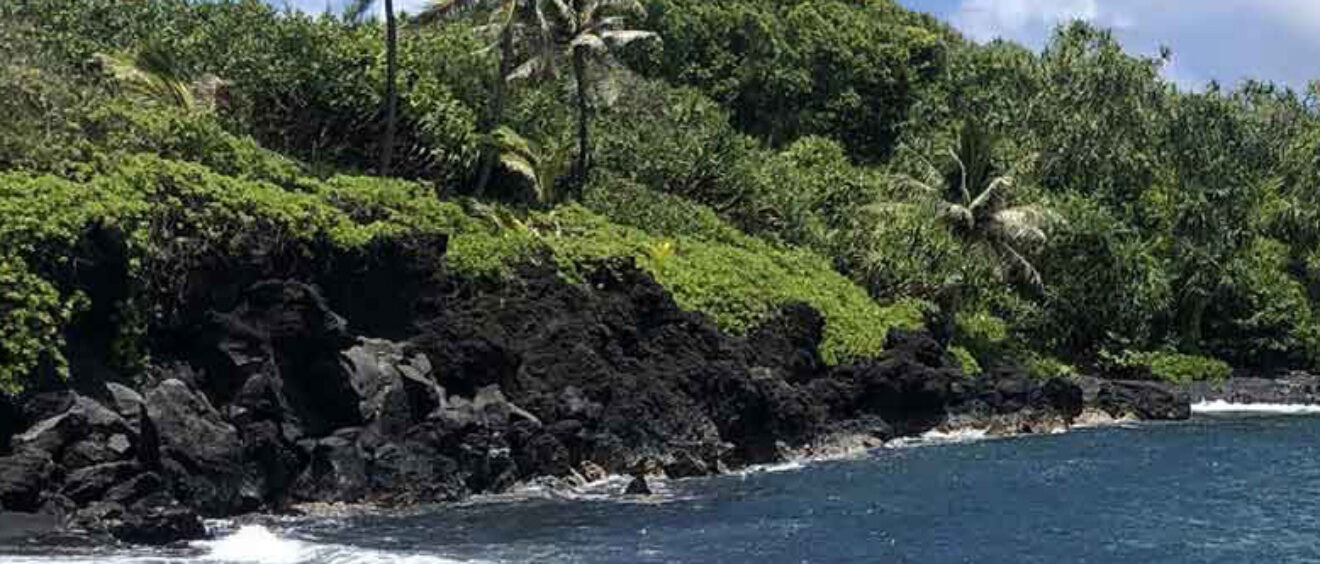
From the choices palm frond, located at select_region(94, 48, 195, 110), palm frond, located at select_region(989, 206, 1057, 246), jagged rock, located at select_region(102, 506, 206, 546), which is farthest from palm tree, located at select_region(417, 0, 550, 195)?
jagged rock, located at select_region(102, 506, 206, 546)

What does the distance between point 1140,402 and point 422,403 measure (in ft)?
91.7

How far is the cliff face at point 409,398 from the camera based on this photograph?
80.9 feet

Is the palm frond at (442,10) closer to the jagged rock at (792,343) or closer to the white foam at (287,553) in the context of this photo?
the jagged rock at (792,343)

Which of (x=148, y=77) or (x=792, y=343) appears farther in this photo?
(x=792, y=343)

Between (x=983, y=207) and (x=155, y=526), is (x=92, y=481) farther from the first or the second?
(x=983, y=207)

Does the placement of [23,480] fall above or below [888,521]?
above

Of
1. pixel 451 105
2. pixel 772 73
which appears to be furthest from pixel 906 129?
pixel 451 105

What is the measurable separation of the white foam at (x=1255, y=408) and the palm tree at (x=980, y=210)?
760 centimetres

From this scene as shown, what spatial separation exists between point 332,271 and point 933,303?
2827 cm

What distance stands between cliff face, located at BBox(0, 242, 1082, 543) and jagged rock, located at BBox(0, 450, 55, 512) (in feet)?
0.11

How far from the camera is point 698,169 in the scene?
190 ft

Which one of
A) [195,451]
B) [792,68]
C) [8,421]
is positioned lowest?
[195,451]

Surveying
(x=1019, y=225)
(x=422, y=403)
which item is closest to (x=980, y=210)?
(x=1019, y=225)

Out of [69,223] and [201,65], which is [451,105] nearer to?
[201,65]
